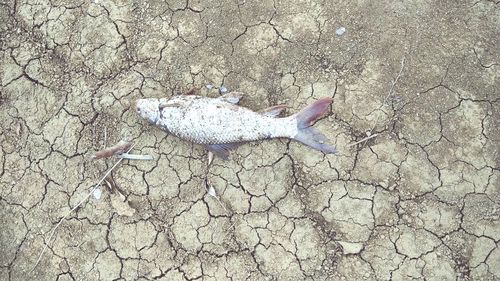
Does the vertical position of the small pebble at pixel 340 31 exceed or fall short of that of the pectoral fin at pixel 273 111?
it exceeds it

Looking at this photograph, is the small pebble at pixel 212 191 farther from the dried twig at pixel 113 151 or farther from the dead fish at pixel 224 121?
the dried twig at pixel 113 151

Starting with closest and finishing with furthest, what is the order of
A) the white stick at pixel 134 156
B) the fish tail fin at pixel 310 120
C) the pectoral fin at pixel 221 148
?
the fish tail fin at pixel 310 120
the pectoral fin at pixel 221 148
the white stick at pixel 134 156

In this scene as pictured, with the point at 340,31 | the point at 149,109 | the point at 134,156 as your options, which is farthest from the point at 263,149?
the point at 340,31

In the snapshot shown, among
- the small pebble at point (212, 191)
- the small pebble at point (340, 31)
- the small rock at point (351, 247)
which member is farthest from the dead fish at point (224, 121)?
the small rock at point (351, 247)

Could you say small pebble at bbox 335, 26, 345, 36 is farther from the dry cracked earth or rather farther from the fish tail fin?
the fish tail fin

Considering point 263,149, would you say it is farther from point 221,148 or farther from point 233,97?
point 233,97
